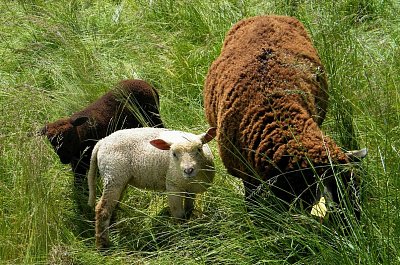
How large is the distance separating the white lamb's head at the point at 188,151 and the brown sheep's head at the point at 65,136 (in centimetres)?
91

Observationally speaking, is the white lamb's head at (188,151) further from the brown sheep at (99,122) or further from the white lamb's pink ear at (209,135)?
the brown sheep at (99,122)

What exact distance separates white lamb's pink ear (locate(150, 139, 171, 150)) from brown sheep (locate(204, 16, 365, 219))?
379 millimetres

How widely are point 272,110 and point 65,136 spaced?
1.85 m

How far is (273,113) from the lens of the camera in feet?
14.2

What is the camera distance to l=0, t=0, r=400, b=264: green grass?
3787 mm

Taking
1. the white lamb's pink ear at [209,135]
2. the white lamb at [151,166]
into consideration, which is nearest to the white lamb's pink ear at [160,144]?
the white lamb at [151,166]

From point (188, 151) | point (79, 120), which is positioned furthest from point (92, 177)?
point (188, 151)

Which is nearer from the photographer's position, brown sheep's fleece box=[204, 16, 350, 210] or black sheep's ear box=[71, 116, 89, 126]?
brown sheep's fleece box=[204, 16, 350, 210]

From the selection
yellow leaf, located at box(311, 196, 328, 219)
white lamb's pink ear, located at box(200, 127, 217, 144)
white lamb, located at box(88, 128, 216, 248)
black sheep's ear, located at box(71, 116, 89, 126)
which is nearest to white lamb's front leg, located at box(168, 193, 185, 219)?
white lamb, located at box(88, 128, 216, 248)

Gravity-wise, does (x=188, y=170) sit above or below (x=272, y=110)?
below

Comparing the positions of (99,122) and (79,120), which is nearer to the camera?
(79,120)

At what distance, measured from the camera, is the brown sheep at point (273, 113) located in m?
4.05

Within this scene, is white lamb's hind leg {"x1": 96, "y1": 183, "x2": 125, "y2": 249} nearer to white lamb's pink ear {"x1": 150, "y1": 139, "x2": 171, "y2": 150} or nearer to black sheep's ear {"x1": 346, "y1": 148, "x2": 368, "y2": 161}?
white lamb's pink ear {"x1": 150, "y1": 139, "x2": 171, "y2": 150}

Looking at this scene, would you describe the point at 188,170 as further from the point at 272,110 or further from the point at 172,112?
the point at 172,112
